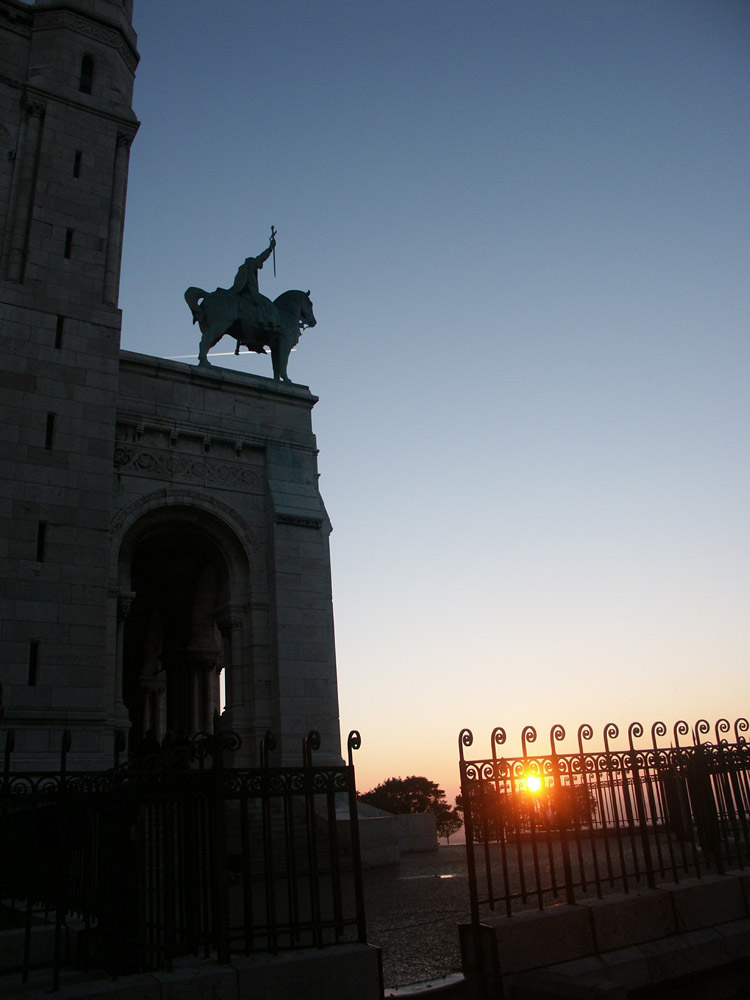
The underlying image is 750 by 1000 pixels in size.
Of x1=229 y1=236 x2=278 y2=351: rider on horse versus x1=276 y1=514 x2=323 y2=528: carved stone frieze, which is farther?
x1=229 y1=236 x2=278 y2=351: rider on horse

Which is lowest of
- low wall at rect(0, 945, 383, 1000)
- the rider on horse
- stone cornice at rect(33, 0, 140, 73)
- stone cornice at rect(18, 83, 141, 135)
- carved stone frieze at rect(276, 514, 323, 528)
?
low wall at rect(0, 945, 383, 1000)

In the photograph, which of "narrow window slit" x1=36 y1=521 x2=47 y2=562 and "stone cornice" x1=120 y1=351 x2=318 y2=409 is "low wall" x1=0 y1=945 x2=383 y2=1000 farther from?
"stone cornice" x1=120 y1=351 x2=318 y2=409

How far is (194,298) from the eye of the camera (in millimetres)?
22953

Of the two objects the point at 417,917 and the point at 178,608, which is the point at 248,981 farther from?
the point at 178,608

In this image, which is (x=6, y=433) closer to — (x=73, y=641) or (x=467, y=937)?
(x=73, y=641)

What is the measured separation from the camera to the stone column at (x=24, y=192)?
749 inches

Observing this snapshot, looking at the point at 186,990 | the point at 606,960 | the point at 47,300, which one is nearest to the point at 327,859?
the point at 606,960

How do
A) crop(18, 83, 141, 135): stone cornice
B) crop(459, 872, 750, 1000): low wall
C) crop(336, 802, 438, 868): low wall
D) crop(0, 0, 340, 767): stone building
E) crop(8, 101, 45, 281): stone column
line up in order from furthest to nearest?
1. crop(18, 83, 141, 135): stone cornice
2. crop(8, 101, 45, 281): stone column
3. crop(336, 802, 438, 868): low wall
4. crop(0, 0, 340, 767): stone building
5. crop(459, 872, 750, 1000): low wall


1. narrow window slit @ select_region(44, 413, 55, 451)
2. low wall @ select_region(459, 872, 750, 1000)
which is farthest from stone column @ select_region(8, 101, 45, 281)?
low wall @ select_region(459, 872, 750, 1000)

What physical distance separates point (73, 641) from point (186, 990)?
1236cm

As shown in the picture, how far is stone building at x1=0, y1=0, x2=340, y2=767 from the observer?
16.6 metres

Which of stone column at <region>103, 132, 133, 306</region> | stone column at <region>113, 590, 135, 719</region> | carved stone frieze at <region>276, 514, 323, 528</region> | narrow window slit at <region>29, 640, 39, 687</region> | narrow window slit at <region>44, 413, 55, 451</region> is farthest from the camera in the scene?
carved stone frieze at <region>276, 514, 323, 528</region>

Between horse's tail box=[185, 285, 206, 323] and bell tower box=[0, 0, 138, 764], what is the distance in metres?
2.68

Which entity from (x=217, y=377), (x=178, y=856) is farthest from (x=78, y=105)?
(x=178, y=856)
